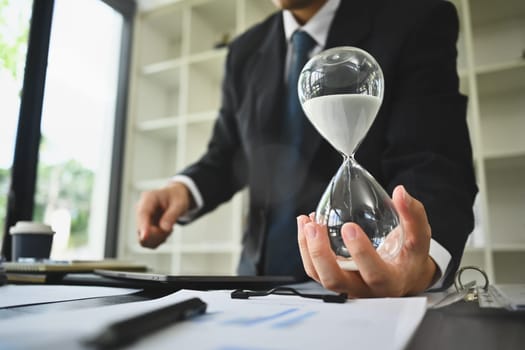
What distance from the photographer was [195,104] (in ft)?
6.97

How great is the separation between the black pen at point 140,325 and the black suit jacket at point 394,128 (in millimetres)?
352

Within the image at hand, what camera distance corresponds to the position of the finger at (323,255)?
0.35 m

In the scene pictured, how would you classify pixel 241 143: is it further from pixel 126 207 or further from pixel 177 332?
pixel 126 207

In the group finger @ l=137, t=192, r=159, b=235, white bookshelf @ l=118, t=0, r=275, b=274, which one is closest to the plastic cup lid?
finger @ l=137, t=192, r=159, b=235

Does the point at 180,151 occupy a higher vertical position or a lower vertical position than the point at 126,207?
higher

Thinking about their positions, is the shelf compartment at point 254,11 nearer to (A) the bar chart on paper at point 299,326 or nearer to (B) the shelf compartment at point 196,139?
(B) the shelf compartment at point 196,139

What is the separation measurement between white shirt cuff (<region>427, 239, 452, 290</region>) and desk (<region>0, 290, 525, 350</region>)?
0.12 metres

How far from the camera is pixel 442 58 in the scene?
0.69 m

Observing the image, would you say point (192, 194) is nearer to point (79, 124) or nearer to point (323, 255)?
point (323, 255)

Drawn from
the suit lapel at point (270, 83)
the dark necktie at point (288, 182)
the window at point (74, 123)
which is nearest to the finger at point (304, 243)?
the dark necktie at point (288, 182)

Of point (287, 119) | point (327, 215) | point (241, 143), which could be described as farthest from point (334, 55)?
point (241, 143)

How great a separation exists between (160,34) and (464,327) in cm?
242

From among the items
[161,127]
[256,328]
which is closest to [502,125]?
[256,328]

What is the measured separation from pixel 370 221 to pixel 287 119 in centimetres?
55
